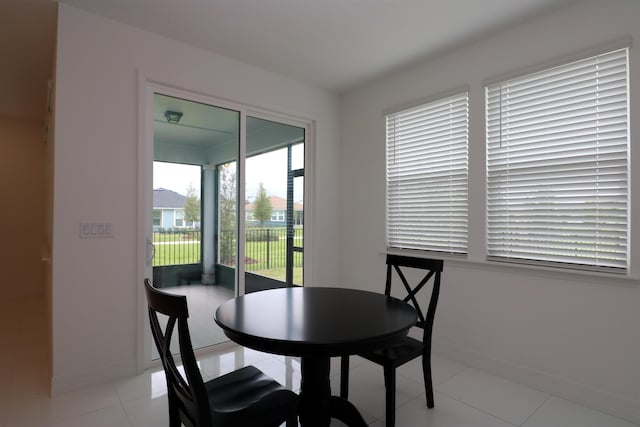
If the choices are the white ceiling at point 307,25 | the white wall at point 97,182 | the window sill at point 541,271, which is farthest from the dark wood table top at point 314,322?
the white ceiling at point 307,25

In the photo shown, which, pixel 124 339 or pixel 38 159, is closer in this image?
pixel 124 339

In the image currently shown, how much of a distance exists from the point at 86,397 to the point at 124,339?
17.4 inches

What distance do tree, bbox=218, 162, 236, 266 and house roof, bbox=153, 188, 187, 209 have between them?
0.37 metres

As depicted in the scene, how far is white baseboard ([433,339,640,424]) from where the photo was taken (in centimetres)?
219

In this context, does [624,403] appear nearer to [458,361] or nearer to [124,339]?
[458,361]

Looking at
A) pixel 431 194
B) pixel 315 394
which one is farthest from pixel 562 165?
pixel 315 394

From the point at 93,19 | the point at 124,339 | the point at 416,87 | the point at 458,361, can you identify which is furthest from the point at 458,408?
the point at 93,19

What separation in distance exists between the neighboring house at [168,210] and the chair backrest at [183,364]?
5.41 feet

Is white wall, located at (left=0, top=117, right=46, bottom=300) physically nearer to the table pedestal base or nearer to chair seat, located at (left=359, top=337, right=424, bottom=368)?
the table pedestal base

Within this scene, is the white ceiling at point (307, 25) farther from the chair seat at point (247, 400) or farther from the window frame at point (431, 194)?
the chair seat at point (247, 400)

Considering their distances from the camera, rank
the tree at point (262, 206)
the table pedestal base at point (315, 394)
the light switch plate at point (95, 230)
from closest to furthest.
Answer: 1. the table pedestal base at point (315, 394)
2. the light switch plate at point (95, 230)
3. the tree at point (262, 206)

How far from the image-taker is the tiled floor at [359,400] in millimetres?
2115

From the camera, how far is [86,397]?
2.38 metres

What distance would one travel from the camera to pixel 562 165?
2.48 metres
